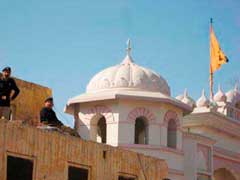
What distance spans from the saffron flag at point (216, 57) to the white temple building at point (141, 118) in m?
7.26

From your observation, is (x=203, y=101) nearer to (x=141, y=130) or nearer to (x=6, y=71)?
(x=141, y=130)

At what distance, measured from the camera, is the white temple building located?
25422 mm

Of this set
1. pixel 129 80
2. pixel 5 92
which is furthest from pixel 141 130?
pixel 5 92

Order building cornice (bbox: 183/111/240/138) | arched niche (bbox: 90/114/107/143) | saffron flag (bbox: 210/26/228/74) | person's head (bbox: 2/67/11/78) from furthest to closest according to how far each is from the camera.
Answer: saffron flag (bbox: 210/26/228/74), building cornice (bbox: 183/111/240/138), arched niche (bbox: 90/114/107/143), person's head (bbox: 2/67/11/78)

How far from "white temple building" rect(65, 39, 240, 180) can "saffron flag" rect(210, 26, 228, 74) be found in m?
7.26

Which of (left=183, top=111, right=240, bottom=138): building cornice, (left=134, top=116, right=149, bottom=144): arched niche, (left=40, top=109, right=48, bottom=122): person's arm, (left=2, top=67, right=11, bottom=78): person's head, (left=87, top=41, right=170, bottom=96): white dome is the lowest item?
(left=40, top=109, right=48, bottom=122): person's arm

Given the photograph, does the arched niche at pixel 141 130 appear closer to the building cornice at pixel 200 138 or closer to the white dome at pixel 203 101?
the building cornice at pixel 200 138

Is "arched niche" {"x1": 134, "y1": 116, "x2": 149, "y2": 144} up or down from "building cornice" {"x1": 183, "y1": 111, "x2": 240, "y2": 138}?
down

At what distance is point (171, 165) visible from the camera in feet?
84.8

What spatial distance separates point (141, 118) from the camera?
26.2m

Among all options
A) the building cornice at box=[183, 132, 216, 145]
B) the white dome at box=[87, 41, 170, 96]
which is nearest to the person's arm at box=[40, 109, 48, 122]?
the white dome at box=[87, 41, 170, 96]

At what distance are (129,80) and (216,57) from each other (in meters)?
10.6

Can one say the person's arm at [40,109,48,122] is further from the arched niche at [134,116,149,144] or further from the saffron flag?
the saffron flag

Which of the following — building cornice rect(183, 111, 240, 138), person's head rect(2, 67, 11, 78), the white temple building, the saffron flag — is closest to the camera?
person's head rect(2, 67, 11, 78)
